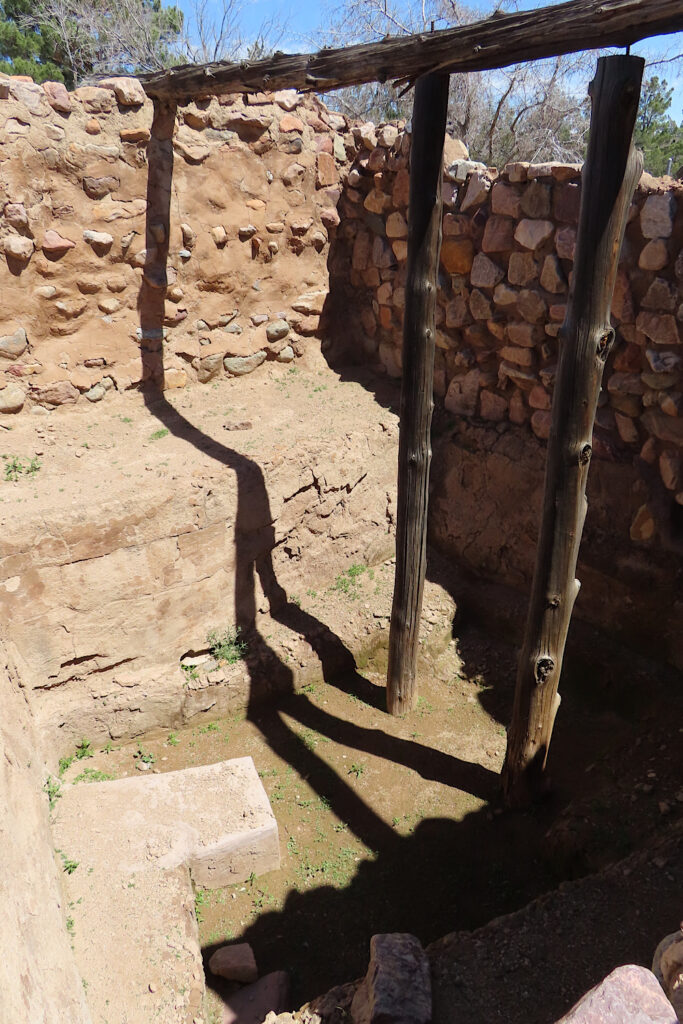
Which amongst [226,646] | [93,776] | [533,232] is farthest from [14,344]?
[533,232]

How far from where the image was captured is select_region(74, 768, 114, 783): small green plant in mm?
4582

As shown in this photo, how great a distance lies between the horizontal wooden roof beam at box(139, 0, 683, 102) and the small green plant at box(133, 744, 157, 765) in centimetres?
429

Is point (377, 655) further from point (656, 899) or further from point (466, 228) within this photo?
point (466, 228)

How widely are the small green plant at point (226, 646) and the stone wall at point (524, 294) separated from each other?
2.53m

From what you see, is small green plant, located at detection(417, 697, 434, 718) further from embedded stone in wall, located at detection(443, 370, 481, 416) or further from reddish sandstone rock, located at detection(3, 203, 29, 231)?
reddish sandstone rock, located at detection(3, 203, 29, 231)

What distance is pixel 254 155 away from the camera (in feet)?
19.2

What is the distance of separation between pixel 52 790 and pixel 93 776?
0.41m

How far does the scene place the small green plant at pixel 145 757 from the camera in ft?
15.9

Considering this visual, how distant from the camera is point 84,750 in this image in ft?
15.8

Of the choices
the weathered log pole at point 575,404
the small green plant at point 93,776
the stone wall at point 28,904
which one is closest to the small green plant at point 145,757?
the small green plant at point 93,776

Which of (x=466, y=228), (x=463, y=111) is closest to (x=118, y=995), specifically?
(x=466, y=228)

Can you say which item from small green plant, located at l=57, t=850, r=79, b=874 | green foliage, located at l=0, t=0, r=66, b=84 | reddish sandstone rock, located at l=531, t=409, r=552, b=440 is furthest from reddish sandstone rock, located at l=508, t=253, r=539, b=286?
green foliage, located at l=0, t=0, r=66, b=84

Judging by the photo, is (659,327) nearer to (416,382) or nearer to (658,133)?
(416,382)

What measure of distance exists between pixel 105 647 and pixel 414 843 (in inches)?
90.9
